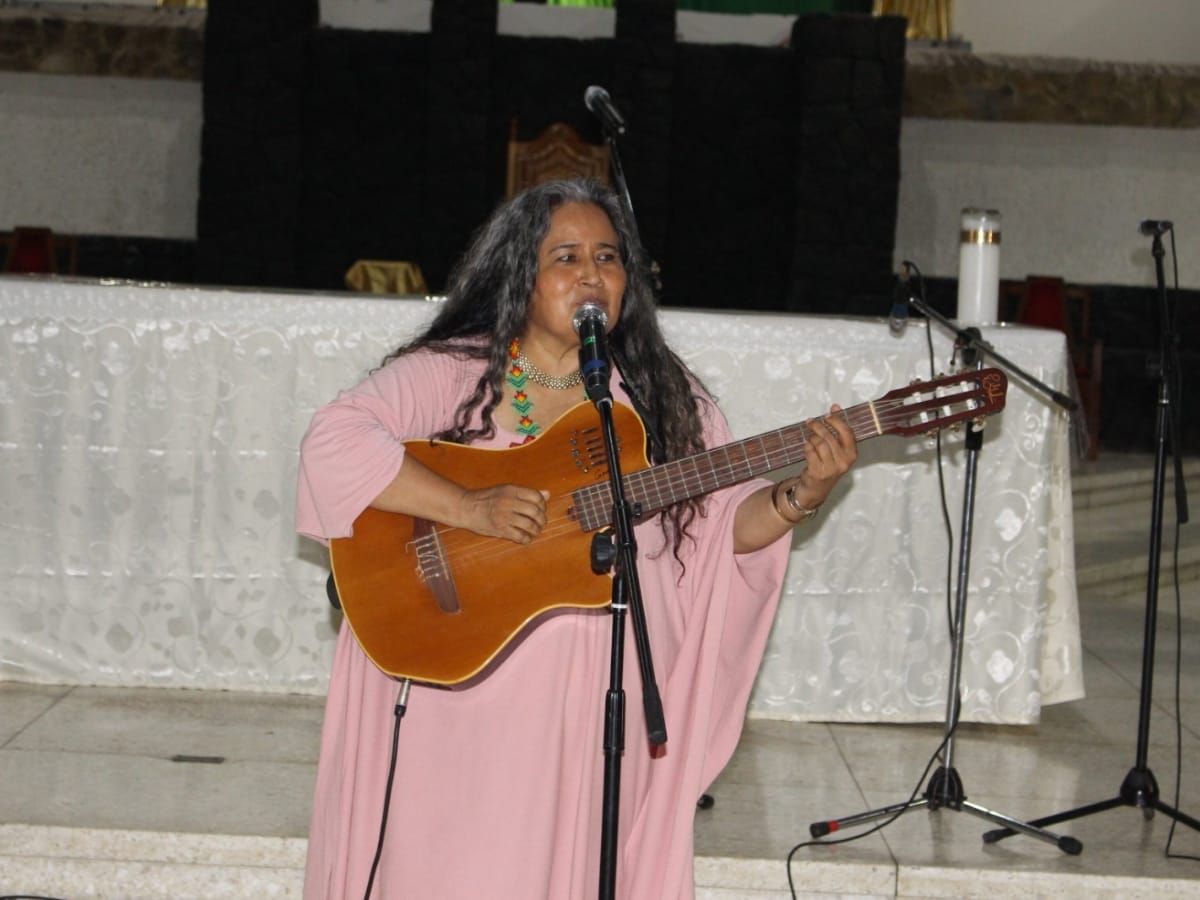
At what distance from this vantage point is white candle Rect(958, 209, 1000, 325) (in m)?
4.02

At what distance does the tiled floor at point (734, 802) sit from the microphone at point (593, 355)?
1.41 m

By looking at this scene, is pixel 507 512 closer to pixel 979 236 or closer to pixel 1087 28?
pixel 979 236

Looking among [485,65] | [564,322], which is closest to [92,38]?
[485,65]

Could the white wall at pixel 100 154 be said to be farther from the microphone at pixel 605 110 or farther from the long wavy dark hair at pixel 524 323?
the long wavy dark hair at pixel 524 323

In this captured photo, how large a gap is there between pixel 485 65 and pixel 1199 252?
214 inches

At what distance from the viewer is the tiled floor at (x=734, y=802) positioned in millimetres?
3148

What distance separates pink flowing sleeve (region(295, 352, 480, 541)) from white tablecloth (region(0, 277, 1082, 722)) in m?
1.42

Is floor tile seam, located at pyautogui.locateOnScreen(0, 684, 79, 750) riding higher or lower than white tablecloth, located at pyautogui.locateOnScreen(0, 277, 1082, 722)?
lower

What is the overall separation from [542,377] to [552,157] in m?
7.01

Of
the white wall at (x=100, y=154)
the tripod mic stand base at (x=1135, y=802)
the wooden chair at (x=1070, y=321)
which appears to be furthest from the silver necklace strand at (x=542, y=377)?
the white wall at (x=100, y=154)

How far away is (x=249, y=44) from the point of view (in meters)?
9.54

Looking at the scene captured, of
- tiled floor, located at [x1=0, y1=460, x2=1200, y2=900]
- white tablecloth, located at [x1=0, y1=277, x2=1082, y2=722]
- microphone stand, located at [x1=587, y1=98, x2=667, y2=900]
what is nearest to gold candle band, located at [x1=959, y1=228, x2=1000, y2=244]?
white tablecloth, located at [x1=0, y1=277, x2=1082, y2=722]

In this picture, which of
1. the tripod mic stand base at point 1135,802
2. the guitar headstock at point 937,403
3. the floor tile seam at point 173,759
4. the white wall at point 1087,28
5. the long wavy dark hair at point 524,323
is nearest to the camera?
the guitar headstock at point 937,403

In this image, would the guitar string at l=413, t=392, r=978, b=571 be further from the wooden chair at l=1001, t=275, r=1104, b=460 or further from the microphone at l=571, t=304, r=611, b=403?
the wooden chair at l=1001, t=275, r=1104, b=460
